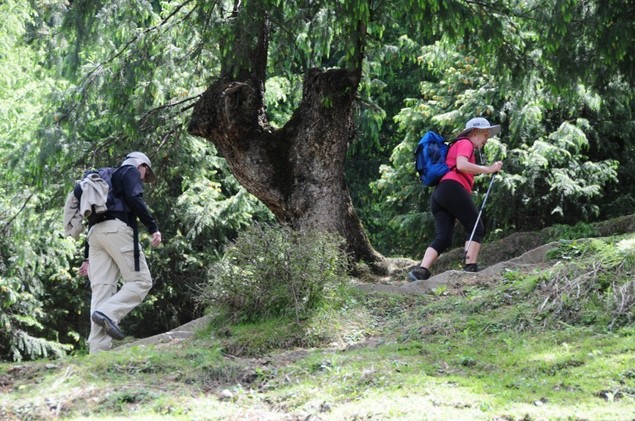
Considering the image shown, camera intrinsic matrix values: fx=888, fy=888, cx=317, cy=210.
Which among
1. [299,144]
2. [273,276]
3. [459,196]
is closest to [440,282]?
[459,196]

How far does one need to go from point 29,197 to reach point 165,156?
193cm

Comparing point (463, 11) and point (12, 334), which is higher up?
point (463, 11)

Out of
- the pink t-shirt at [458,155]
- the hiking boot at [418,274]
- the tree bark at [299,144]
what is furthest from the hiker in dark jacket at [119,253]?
the pink t-shirt at [458,155]

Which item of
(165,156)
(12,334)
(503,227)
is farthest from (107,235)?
(12,334)

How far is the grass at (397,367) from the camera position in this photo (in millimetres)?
5281

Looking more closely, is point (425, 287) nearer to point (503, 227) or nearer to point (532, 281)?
point (532, 281)

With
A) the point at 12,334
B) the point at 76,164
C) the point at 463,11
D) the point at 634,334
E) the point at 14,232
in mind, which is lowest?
the point at 12,334

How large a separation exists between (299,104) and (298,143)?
2.36 metres

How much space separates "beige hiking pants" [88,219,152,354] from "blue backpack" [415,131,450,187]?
10.9 ft

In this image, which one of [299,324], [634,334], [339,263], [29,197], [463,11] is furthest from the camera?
[29,197]

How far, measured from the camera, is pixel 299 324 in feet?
24.5

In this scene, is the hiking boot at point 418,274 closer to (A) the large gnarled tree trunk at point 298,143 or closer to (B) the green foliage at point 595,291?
(A) the large gnarled tree trunk at point 298,143

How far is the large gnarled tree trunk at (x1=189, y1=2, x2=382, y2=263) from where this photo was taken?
35.5 feet

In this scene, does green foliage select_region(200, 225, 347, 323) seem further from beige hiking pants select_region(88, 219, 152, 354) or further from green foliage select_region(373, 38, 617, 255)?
green foliage select_region(373, 38, 617, 255)
